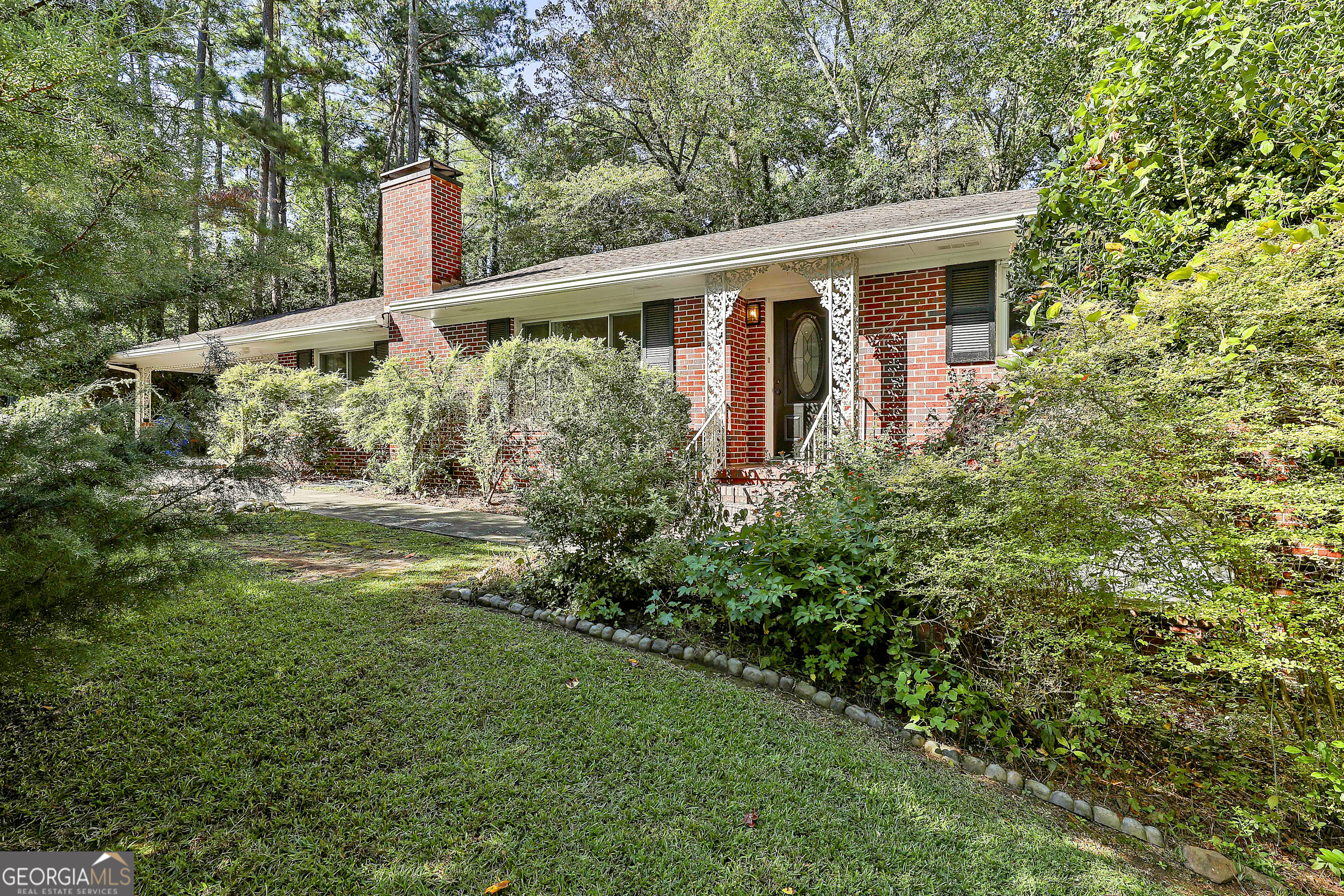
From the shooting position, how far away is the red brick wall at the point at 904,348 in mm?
6844

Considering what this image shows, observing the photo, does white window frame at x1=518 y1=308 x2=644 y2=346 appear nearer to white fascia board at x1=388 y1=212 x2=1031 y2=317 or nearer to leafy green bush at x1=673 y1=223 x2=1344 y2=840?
white fascia board at x1=388 y1=212 x2=1031 y2=317

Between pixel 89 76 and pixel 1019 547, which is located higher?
pixel 89 76

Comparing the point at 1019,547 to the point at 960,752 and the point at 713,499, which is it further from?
the point at 713,499

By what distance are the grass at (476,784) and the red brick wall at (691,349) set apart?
535 centimetres

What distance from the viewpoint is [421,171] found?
10117 millimetres

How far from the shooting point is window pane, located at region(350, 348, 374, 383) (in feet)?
39.2

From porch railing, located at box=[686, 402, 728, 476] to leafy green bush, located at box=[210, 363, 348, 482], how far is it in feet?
20.3

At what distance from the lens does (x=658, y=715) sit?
2.68m

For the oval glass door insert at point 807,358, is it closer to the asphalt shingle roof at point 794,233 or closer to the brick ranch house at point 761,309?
the brick ranch house at point 761,309

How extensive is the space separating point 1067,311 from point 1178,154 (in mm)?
1289

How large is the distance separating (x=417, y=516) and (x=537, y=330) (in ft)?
12.6

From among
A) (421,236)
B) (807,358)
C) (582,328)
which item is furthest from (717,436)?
(421,236)

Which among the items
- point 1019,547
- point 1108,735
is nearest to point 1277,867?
point 1108,735

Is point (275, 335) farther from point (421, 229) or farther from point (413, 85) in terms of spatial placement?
point (413, 85)
